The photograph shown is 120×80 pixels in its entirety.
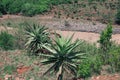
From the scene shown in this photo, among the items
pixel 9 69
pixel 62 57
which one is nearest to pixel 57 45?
pixel 62 57

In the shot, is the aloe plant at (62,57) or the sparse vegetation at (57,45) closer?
the aloe plant at (62,57)

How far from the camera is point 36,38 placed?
32844 mm

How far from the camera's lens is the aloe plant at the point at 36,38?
32.9 metres

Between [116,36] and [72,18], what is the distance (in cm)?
968

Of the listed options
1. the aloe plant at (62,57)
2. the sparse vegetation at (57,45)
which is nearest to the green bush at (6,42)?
the sparse vegetation at (57,45)

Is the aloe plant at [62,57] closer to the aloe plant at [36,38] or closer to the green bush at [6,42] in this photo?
the aloe plant at [36,38]

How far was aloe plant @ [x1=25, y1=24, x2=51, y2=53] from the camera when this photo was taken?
3285 cm

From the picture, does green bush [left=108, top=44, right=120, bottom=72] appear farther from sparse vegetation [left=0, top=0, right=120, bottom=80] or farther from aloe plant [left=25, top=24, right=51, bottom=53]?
aloe plant [left=25, top=24, right=51, bottom=53]

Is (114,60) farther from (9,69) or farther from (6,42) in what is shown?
(6,42)

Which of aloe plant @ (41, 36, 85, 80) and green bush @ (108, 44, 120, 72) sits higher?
aloe plant @ (41, 36, 85, 80)

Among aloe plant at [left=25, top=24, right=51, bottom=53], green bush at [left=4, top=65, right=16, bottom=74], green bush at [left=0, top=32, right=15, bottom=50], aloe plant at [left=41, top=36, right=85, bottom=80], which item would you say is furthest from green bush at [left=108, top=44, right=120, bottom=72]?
green bush at [left=0, top=32, right=15, bottom=50]

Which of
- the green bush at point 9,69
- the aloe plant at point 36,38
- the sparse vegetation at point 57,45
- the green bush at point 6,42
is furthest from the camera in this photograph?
the green bush at point 6,42

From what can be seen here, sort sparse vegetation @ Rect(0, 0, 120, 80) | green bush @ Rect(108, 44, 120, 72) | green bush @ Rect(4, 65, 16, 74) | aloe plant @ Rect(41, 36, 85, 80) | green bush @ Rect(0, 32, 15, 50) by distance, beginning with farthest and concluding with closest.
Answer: green bush @ Rect(0, 32, 15, 50)
green bush @ Rect(4, 65, 16, 74)
green bush @ Rect(108, 44, 120, 72)
sparse vegetation @ Rect(0, 0, 120, 80)
aloe plant @ Rect(41, 36, 85, 80)

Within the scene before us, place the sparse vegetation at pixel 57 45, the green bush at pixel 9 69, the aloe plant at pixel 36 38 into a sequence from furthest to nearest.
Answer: the aloe plant at pixel 36 38
the green bush at pixel 9 69
the sparse vegetation at pixel 57 45
